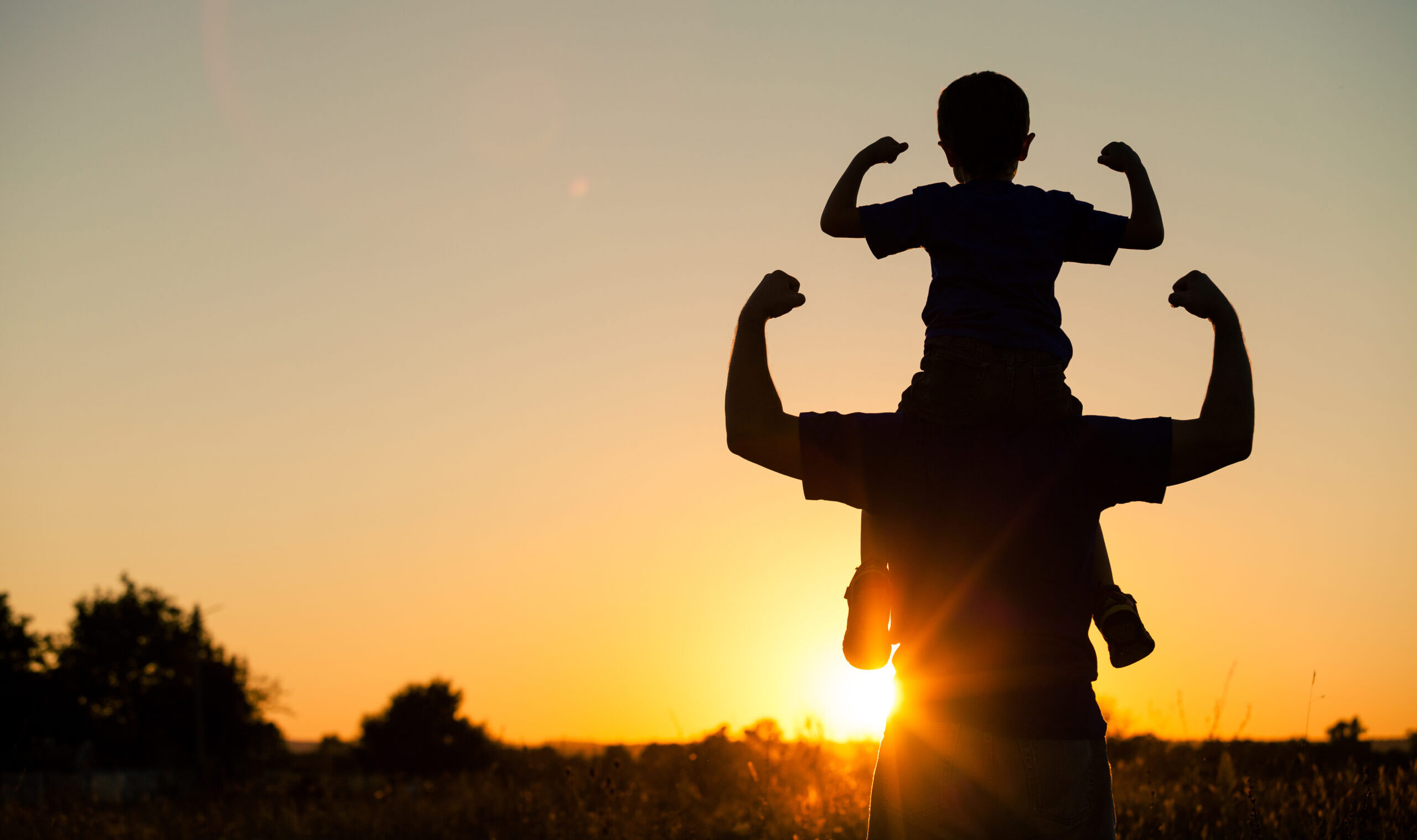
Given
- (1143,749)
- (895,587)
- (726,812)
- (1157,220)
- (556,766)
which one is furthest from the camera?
(556,766)

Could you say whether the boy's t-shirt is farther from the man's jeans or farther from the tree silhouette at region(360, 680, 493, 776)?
the tree silhouette at region(360, 680, 493, 776)

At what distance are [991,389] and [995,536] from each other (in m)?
0.33

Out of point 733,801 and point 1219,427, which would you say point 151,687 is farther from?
point 1219,427

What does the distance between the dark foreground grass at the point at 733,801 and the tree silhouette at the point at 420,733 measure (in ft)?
102

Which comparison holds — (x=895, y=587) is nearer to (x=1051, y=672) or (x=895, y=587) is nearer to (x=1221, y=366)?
(x=1051, y=672)

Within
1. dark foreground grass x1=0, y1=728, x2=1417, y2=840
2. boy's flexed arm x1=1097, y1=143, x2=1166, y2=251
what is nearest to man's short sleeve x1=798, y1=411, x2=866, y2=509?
boy's flexed arm x1=1097, y1=143, x2=1166, y2=251

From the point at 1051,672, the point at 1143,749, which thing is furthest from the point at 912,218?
the point at 1143,749

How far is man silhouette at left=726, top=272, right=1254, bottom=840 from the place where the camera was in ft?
6.97

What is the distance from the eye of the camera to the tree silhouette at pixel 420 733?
1674 inches

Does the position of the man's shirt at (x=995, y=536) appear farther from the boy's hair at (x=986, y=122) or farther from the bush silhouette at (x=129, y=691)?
the bush silhouette at (x=129, y=691)

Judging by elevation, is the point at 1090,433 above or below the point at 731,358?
below

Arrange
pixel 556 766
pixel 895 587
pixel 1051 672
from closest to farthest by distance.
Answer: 1. pixel 1051 672
2. pixel 895 587
3. pixel 556 766

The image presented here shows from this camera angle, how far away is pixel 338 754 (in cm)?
4184

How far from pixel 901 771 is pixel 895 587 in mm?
382
